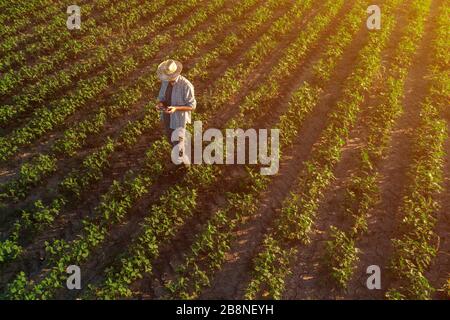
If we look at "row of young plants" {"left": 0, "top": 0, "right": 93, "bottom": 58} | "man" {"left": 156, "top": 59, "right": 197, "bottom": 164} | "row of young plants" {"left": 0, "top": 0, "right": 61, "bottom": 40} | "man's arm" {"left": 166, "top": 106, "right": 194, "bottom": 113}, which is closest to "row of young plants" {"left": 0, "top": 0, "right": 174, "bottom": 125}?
"row of young plants" {"left": 0, "top": 0, "right": 93, "bottom": 58}

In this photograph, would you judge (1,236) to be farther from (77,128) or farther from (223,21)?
(223,21)

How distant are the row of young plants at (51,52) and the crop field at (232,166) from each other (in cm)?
6

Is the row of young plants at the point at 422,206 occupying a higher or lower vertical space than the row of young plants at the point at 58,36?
lower

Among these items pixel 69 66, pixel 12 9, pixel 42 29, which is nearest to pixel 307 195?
pixel 69 66

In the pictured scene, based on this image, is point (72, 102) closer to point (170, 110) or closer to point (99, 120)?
point (99, 120)

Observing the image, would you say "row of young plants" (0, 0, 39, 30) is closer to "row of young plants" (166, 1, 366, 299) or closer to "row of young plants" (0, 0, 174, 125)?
"row of young plants" (0, 0, 174, 125)

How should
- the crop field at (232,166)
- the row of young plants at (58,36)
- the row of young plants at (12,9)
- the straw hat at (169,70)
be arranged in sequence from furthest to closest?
the row of young plants at (12,9)
the row of young plants at (58,36)
the straw hat at (169,70)
the crop field at (232,166)

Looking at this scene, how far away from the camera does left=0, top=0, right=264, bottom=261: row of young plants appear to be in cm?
822

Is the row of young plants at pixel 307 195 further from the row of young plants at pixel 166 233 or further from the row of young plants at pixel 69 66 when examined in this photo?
the row of young plants at pixel 69 66

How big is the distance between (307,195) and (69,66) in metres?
8.73

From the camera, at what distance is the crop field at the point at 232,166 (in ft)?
24.8

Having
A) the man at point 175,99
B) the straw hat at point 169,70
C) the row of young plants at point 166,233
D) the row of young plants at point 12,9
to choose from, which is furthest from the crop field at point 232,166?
the straw hat at point 169,70

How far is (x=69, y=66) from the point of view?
44.9ft
